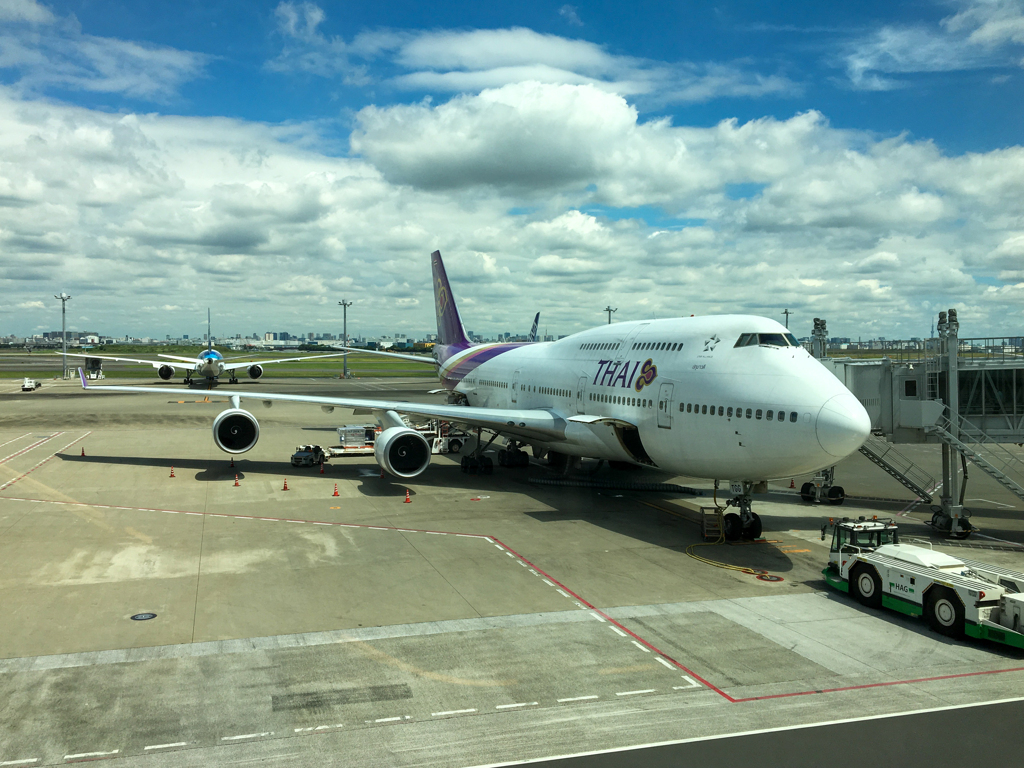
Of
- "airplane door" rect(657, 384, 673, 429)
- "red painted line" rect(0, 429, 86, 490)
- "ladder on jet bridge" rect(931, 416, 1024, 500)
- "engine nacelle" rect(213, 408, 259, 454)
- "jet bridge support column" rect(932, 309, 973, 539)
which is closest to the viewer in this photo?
"ladder on jet bridge" rect(931, 416, 1024, 500)

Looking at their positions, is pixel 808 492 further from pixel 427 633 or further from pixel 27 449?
pixel 27 449

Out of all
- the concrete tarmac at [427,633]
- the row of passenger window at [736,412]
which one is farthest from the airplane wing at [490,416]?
the row of passenger window at [736,412]

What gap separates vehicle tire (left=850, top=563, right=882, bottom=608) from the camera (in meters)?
15.0

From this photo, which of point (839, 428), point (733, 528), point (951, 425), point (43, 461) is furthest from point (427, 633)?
point (43, 461)

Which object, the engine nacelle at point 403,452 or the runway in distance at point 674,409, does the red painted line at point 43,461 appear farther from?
the engine nacelle at point 403,452

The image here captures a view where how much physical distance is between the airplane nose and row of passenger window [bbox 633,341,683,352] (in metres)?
5.29

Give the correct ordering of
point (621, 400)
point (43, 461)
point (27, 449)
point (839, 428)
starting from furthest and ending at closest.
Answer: point (27, 449) < point (43, 461) < point (621, 400) < point (839, 428)

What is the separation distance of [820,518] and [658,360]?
311 inches

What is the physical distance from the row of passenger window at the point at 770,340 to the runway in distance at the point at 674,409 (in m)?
0.03

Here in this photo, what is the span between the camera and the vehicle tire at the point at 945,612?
1327cm

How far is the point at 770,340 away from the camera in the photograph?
63.2 feet

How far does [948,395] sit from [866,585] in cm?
951

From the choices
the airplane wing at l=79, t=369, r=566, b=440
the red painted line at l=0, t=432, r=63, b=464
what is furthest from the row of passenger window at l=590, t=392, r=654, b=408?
the red painted line at l=0, t=432, r=63, b=464

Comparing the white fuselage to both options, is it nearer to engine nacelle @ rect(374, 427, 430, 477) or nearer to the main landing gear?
the main landing gear
